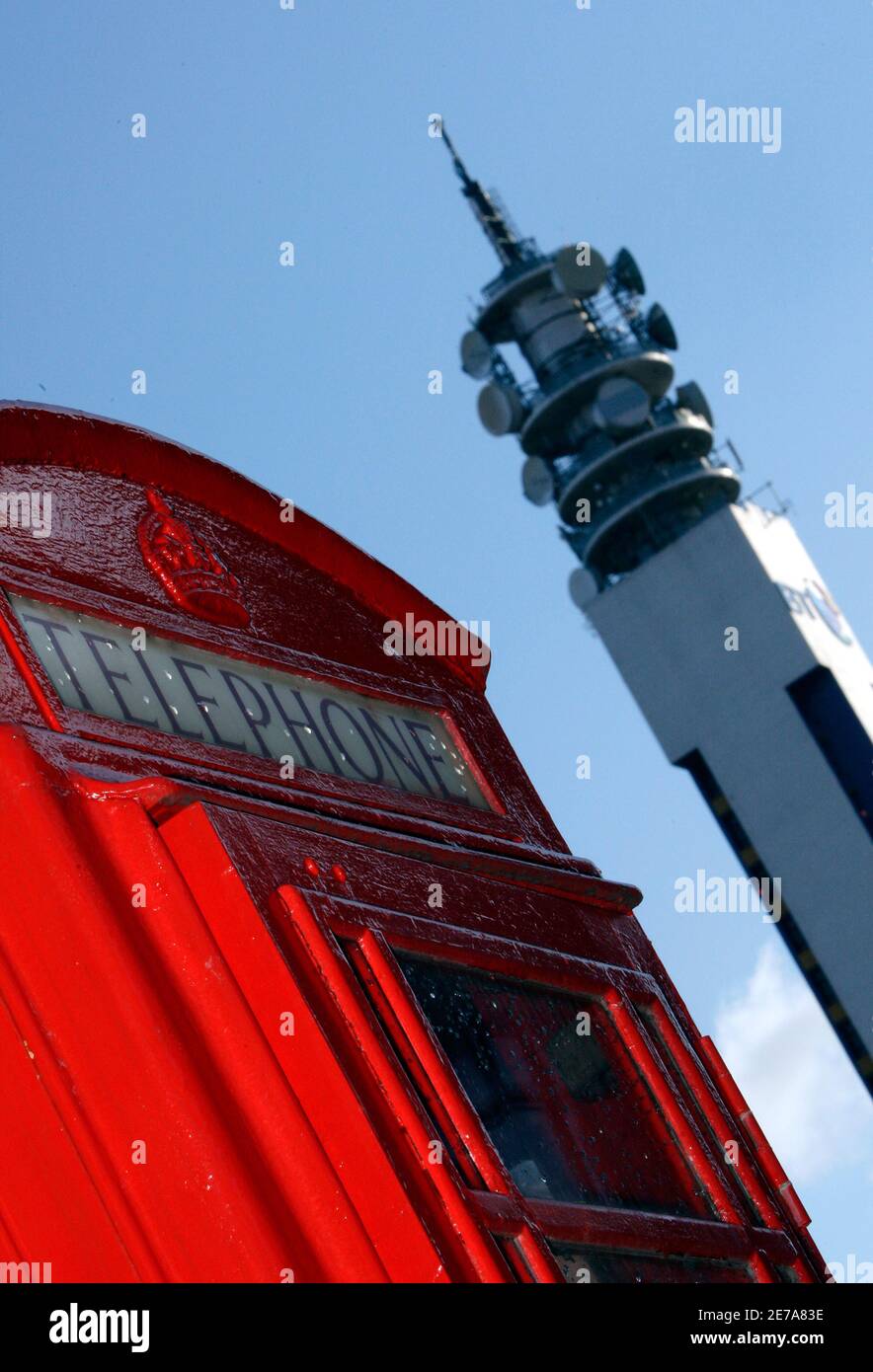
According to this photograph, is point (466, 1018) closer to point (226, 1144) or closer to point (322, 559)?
point (226, 1144)

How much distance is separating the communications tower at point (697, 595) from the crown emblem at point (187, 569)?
35.0 meters

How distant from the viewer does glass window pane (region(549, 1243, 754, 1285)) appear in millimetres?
2734

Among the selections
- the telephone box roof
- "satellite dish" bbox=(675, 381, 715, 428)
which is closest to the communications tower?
"satellite dish" bbox=(675, 381, 715, 428)

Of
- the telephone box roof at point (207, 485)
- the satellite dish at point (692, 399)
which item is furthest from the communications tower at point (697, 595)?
the telephone box roof at point (207, 485)

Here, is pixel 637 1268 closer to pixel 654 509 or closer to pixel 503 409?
pixel 654 509

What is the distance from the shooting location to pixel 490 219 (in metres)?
45.7

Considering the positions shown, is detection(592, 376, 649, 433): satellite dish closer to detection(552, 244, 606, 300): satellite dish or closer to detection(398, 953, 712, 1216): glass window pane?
detection(552, 244, 606, 300): satellite dish

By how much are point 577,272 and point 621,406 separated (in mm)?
3310

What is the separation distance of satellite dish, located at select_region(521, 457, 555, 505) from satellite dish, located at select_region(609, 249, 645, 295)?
4445mm

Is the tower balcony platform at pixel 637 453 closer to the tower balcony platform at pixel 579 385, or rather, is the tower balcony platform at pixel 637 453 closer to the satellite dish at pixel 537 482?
the satellite dish at pixel 537 482

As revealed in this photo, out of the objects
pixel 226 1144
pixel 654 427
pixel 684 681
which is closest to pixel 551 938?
pixel 226 1144

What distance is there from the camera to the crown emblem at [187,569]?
343 cm

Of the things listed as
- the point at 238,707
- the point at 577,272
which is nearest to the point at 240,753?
the point at 238,707
